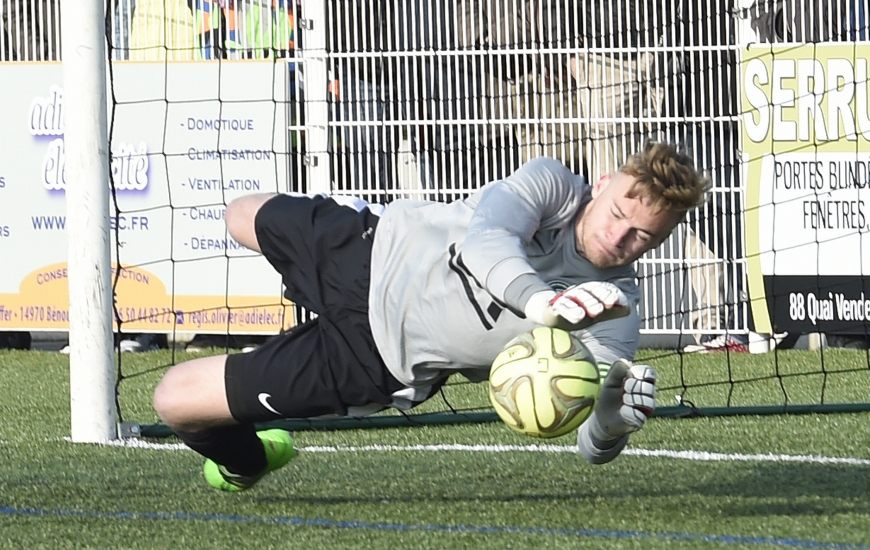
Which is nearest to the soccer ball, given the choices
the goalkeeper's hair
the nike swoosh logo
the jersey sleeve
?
the jersey sleeve

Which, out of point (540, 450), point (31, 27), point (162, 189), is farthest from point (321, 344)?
point (31, 27)

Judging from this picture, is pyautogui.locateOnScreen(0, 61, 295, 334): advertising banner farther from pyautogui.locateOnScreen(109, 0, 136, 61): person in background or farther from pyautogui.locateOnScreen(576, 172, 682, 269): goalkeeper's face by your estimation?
pyautogui.locateOnScreen(576, 172, 682, 269): goalkeeper's face

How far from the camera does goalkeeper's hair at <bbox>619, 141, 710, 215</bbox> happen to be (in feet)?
13.6

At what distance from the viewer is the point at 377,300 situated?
15.1ft

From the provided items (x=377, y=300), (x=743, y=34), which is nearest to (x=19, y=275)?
(x=743, y=34)

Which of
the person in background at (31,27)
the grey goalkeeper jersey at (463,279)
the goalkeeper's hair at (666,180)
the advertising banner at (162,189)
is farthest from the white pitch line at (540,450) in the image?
the person in background at (31,27)

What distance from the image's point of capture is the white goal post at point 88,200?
20.6 feet

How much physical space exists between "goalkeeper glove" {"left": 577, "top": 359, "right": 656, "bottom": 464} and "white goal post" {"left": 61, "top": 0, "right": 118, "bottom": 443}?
8.36ft

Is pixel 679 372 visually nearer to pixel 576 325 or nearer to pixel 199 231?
pixel 199 231

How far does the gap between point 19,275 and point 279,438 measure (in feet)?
17.6

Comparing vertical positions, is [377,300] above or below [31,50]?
below

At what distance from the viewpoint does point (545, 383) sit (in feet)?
13.1

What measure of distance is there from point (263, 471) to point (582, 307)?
182 cm

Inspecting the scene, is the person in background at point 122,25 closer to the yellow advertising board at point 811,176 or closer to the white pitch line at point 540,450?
the yellow advertising board at point 811,176
